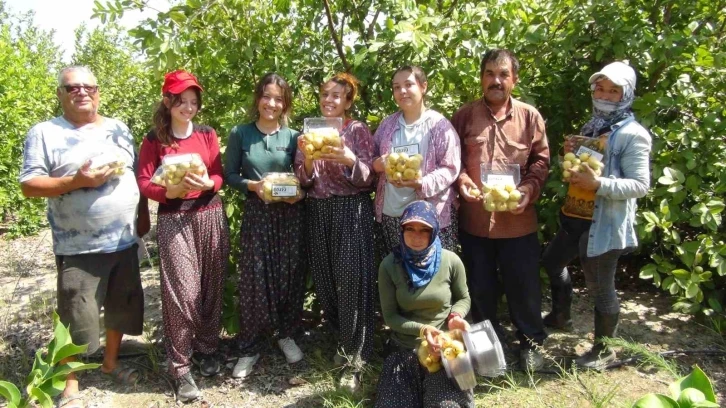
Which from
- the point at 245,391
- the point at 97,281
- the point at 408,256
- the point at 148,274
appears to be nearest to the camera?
the point at 408,256

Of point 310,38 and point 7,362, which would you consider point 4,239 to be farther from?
point 310,38

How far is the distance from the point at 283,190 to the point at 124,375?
146 cm

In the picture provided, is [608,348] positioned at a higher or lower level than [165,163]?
lower

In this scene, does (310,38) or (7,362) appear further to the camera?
(310,38)

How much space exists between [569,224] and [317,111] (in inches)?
69.0

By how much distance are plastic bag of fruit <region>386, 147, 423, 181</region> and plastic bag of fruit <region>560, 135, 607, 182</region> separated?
0.71m

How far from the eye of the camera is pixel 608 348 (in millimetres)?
3105

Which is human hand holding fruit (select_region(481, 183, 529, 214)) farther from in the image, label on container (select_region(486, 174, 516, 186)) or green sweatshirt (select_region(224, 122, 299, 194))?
green sweatshirt (select_region(224, 122, 299, 194))

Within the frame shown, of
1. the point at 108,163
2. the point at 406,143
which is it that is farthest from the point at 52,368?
the point at 406,143

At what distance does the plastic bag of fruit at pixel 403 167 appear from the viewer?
2.68 meters

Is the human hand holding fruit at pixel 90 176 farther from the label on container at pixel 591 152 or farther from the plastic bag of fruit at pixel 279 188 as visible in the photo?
the label on container at pixel 591 152

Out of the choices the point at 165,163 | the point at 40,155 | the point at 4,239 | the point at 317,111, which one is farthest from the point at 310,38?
the point at 4,239

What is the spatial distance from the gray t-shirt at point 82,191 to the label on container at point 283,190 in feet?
2.48

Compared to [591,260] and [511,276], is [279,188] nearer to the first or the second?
[511,276]
